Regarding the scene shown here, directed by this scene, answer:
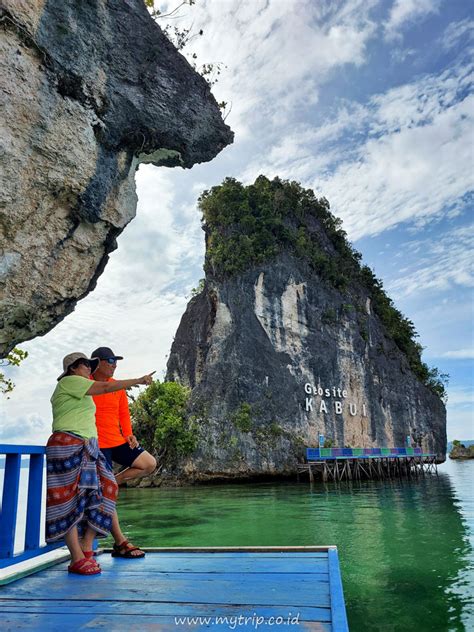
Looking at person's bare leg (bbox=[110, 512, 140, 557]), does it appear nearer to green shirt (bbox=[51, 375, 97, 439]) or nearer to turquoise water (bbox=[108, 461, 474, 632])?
green shirt (bbox=[51, 375, 97, 439])

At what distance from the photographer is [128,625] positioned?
7.29ft

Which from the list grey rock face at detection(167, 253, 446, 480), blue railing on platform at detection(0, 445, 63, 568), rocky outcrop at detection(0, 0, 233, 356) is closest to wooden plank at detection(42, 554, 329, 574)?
blue railing on platform at detection(0, 445, 63, 568)

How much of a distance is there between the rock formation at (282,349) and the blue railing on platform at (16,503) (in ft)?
71.8

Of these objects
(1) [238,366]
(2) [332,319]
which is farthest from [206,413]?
(2) [332,319]

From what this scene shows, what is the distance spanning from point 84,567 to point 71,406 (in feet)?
3.60

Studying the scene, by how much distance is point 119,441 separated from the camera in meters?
3.91

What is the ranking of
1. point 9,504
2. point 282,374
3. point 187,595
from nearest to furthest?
point 187,595 → point 9,504 → point 282,374

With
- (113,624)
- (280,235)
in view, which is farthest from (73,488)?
(280,235)

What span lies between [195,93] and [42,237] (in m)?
2.76

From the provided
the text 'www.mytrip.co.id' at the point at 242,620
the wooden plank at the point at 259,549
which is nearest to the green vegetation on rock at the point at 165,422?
the wooden plank at the point at 259,549

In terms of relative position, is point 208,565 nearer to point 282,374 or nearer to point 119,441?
point 119,441

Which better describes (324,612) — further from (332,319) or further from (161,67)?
(332,319)

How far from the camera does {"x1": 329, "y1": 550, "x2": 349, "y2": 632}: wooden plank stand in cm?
208

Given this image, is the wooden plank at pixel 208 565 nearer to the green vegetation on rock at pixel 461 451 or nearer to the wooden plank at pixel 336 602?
the wooden plank at pixel 336 602
